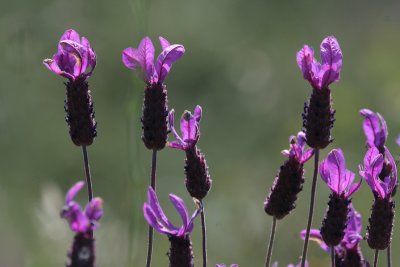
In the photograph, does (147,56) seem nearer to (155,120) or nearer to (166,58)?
(166,58)

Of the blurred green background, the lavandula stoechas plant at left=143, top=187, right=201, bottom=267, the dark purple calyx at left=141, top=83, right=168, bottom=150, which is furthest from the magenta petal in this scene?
the blurred green background

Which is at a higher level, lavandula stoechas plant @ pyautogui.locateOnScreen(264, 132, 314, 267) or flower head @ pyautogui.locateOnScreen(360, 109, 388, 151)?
flower head @ pyautogui.locateOnScreen(360, 109, 388, 151)

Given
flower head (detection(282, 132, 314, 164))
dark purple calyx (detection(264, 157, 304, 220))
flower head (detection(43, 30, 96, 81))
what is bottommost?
dark purple calyx (detection(264, 157, 304, 220))

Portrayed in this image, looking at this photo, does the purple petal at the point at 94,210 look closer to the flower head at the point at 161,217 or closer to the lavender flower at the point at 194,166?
the flower head at the point at 161,217

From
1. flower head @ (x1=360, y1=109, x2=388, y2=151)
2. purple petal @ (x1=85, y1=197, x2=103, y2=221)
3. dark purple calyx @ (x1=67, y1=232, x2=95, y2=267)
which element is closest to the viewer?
dark purple calyx @ (x1=67, y1=232, x2=95, y2=267)

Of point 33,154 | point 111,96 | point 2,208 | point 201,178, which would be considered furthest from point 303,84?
point 201,178

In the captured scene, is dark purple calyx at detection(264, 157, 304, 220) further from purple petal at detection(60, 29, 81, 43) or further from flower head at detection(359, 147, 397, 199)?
purple petal at detection(60, 29, 81, 43)
